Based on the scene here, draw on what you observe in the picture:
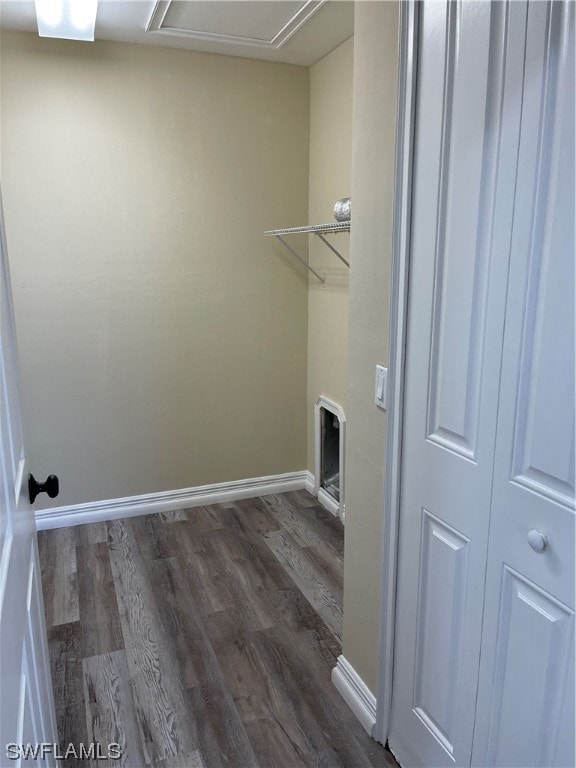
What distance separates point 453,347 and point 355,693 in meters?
1.23

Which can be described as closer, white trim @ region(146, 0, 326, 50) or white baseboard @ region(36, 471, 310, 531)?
white trim @ region(146, 0, 326, 50)

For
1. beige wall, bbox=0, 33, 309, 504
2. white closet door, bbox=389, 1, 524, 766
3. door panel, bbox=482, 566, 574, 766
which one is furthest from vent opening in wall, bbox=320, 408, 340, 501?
door panel, bbox=482, 566, 574, 766

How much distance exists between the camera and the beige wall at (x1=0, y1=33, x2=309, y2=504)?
108 inches

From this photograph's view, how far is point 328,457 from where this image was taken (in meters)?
3.44

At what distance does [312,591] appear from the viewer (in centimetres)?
250

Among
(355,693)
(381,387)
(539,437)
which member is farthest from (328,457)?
(539,437)

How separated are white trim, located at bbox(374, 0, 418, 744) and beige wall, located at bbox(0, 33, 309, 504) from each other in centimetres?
187

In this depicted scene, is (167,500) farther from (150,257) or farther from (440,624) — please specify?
(440,624)

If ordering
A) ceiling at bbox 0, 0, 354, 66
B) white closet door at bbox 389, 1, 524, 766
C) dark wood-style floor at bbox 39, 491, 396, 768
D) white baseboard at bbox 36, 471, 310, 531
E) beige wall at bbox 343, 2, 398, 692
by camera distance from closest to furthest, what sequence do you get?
white closet door at bbox 389, 1, 524, 766 < beige wall at bbox 343, 2, 398, 692 < dark wood-style floor at bbox 39, 491, 396, 768 < ceiling at bbox 0, 0, 354, 66 < white baseboard at bbox 36, 471, 310, 531

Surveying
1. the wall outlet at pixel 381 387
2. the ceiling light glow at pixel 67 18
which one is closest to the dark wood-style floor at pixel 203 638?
the wall outlet at pixel 381 387

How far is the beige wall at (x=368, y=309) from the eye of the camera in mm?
1451

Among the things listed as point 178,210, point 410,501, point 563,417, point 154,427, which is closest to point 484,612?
point 410,501

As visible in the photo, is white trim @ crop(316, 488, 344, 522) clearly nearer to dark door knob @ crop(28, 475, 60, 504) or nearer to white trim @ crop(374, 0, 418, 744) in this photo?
white trim @ crop(374, 0, 418, 744)

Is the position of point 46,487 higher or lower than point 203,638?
higher
